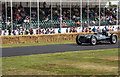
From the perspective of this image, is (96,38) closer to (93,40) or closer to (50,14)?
(93,40)

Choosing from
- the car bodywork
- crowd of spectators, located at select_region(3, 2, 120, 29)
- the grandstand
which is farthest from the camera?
crowd of spectators, located at select_region(3, 2, 120, 29)

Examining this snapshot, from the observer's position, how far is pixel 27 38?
2733cm

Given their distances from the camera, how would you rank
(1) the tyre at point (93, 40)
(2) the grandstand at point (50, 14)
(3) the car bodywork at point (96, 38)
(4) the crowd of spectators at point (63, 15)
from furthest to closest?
(4) the crowd of spectators at point (63, 15), (2) the grandstand at point (50, 14), (3) the car bodywork at point (96, 38), (1) the tyre at point (93, 40)

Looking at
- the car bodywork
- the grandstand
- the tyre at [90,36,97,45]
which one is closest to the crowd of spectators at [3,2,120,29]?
the grandstand

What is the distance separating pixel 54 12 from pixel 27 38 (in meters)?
14.7

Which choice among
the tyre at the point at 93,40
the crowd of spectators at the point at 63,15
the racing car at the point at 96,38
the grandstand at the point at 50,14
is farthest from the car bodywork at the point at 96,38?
the crowd of spectators at the point at 63,15

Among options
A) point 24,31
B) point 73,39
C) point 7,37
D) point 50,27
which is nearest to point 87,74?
point 7,37

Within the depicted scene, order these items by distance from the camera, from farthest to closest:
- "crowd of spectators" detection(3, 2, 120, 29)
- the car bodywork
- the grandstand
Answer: "crowd of spectators" detection(3, 2, 120, 29) < the grandstand < the car bodywork

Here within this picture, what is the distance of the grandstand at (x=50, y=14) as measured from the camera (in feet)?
116

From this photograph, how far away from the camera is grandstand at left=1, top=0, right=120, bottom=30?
35.3 meters

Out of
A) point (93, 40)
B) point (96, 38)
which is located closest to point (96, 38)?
point (96, 38)

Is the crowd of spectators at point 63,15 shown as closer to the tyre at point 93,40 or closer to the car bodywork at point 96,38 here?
the car bodywork at point 96,38

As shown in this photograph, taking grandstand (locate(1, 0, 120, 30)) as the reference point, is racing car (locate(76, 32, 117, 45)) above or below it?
below

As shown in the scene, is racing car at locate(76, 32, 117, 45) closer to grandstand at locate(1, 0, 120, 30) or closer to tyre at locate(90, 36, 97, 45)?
tyre at locate(90, 36, 97, 45)
